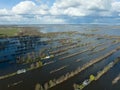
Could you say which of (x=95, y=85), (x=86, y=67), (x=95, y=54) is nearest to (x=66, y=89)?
(x=95, y=85)

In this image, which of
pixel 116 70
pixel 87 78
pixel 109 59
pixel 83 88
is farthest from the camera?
pixel 109 59

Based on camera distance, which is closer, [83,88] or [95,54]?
[83,88]

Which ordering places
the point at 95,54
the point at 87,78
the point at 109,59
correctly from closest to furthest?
the point at 87,78 → the point at 109,59 → the point at 95,54

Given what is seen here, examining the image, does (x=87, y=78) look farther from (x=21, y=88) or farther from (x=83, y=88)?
(x=21, y=88)

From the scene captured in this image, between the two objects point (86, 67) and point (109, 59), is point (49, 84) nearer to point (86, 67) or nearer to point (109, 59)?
point (86, 67)

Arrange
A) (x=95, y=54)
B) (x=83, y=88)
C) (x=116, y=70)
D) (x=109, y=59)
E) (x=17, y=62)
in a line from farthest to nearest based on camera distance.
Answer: (x=95, y=54), (x=109, y=59), (x=17, y=62), (x=116, y=70), (x=83, y=88)

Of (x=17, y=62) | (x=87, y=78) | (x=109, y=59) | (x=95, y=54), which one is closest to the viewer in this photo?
(x=87, y=78)

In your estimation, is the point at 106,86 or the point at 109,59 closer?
the point at 106,86

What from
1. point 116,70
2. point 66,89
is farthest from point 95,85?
point 116,70
